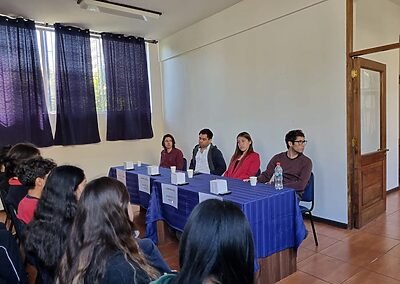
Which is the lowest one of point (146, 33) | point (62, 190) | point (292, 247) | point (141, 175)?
point (292, 247)

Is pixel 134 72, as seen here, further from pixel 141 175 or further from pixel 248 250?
pixel 248 250

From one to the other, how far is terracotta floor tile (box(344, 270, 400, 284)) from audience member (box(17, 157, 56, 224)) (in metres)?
2.21

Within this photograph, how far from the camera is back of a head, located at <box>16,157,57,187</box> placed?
1.92 m

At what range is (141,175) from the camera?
3.42m

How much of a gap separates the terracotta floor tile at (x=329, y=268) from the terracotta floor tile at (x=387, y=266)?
14 centimetres

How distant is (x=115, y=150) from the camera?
5.68 meters

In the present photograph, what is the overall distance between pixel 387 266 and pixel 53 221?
2.51 m

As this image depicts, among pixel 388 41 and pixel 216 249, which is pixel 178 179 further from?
pixel 388 41

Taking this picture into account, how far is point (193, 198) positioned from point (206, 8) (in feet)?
10.2

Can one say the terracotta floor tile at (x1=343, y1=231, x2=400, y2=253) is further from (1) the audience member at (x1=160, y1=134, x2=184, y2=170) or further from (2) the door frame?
(1) the audience member at (x1=160, y1=134, x2=184, y2=170)

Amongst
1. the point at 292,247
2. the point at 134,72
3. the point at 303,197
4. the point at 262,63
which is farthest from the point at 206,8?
the point at 292,247

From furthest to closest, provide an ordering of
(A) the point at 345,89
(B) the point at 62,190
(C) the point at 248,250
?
(A) the point at 345,89 → (B) the point at 62,190 → (C) the point at 248,250

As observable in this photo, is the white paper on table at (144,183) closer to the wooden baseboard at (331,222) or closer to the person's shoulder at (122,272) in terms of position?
the wooden baseboard at (331,222)

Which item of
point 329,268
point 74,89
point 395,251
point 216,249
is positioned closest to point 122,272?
point 216,249
